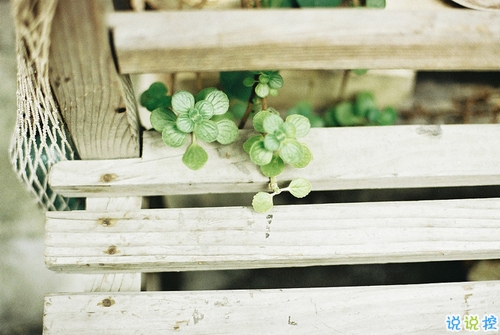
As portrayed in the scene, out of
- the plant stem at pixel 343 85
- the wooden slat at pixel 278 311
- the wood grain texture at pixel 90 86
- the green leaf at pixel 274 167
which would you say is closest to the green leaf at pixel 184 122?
the wood grain texture at pixel 90 86

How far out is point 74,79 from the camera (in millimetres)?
930

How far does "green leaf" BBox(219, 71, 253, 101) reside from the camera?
137 centimetres

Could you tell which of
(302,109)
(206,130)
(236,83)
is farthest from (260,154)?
(302,109)

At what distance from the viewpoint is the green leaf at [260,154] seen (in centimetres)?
105

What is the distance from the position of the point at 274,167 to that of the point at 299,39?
1.28 feet

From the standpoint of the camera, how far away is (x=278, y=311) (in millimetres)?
1158

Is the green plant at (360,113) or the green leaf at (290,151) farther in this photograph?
the green plant at (360,113)

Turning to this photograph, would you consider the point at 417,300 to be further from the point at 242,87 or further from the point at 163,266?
the point at 242,87

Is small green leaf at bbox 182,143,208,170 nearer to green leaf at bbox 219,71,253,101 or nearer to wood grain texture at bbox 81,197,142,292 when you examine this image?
wood grain texture at bbox 81,197,142,292

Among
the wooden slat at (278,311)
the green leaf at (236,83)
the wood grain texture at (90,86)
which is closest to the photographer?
the wood grain texture at (90,86)

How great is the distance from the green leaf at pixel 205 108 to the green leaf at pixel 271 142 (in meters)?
0.17

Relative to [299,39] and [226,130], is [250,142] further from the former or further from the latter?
[299,39]

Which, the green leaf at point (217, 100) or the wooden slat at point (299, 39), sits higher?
the wooden slat at point (299, 39)

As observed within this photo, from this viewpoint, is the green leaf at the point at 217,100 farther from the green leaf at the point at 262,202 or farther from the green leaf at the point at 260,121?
the green leaf at the point at 262,202
